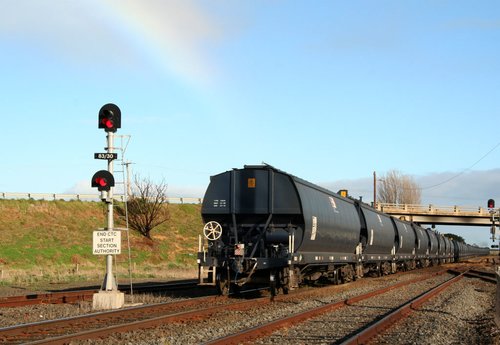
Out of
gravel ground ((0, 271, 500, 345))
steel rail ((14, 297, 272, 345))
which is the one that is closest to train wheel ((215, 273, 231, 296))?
gravel ground ((0, 271, 500, 345))

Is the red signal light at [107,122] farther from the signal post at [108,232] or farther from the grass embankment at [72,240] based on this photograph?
the grass embankment at [72,240]

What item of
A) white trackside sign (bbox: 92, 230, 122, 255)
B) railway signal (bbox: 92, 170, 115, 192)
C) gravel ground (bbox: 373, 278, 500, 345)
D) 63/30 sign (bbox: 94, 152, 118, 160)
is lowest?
gravel ground (bbox: 373, 278, 500, 345)

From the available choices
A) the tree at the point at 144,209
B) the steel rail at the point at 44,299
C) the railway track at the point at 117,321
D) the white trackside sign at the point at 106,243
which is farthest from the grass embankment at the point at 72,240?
the railway track at the point at 117,321

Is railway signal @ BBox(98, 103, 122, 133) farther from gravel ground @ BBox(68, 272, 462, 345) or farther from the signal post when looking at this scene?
gravel ground @ BBox(68, 272, 462, 345)

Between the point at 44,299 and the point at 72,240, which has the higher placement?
the point at 72,240

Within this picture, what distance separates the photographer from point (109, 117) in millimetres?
16734

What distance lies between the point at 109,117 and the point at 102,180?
5.79ft

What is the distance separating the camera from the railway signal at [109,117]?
16734 mm

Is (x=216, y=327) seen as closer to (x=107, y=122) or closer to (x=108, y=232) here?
(x=108, y=232)

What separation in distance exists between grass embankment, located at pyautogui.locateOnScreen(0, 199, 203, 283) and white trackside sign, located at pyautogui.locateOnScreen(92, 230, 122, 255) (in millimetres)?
28178

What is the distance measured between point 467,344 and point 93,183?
9946 mm

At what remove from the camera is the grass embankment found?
48625 millimetres

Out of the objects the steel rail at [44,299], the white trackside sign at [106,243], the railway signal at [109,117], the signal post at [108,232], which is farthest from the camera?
the railway signal at [109,117]

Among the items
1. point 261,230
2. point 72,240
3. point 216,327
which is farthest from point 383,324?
point 72,240
